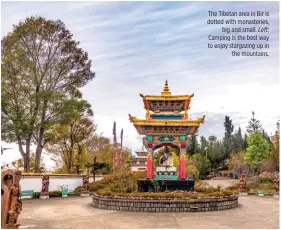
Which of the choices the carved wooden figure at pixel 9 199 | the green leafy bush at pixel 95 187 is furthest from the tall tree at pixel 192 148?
the carved wooden figure at pixel 9 199

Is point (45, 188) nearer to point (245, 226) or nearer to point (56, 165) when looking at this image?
point (56, 165)

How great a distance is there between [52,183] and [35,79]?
303 inches

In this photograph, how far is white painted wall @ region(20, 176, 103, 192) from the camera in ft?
67.7

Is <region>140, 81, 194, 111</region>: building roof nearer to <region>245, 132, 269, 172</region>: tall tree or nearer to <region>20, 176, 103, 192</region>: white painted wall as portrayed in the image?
<region>20, 176, 103, 192</region>: white painted wall

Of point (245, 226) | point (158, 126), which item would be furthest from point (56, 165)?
point (245, 226)

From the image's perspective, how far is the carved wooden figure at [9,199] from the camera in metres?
6.49

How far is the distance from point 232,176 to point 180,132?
26.0 metres

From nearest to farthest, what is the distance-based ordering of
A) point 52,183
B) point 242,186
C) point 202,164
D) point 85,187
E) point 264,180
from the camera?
1. point 52,183
2. point 85,187
3. point 242,186
4. point 264,180
5. point 202,164

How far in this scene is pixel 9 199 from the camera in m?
6.56

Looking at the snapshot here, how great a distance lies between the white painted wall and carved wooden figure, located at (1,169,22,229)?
47.7ft

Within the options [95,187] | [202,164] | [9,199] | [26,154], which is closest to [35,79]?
[26,154]

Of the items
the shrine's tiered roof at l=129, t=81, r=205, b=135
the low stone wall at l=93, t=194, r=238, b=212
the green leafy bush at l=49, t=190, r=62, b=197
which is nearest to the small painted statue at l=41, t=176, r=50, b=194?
the green leafy bush at l=49, t=190, r=62, b=197

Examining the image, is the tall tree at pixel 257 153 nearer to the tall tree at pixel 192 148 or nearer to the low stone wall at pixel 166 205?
the tall tree at pixel 192 148

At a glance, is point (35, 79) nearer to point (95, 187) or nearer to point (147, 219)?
point (95, 187)
